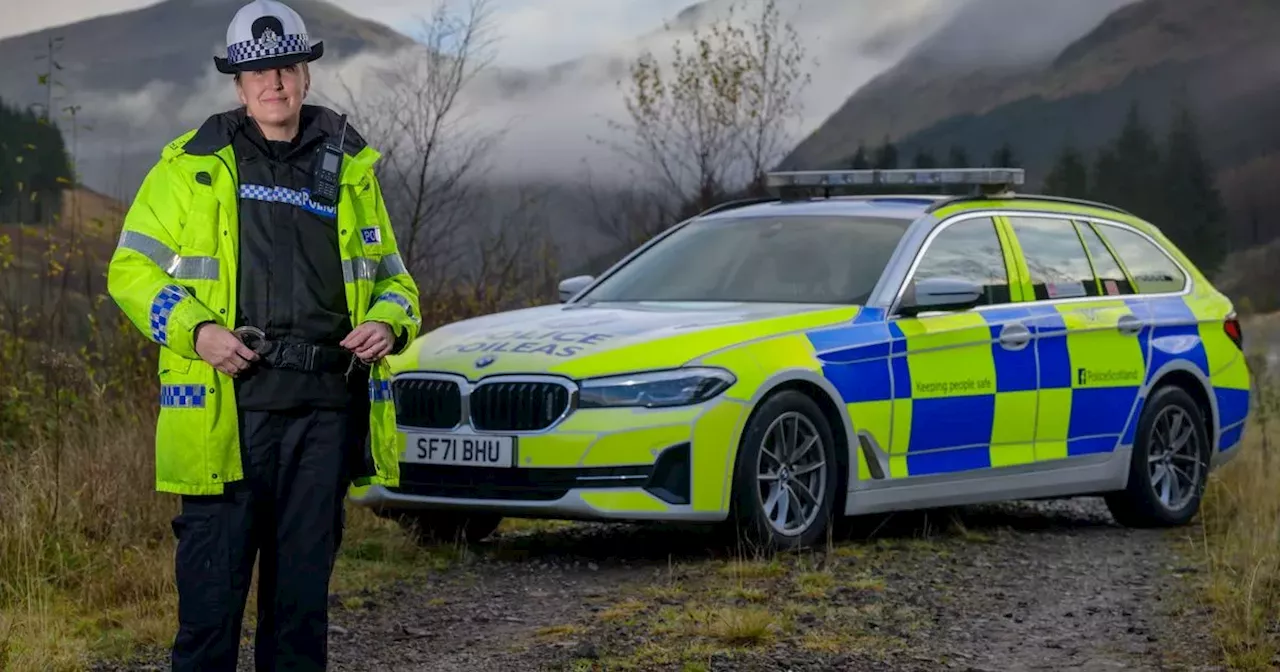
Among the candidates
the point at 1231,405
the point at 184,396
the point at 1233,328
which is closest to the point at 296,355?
the point at 184,396

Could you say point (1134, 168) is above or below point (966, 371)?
above

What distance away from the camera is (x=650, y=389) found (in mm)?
8445

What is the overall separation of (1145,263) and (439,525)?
398cm

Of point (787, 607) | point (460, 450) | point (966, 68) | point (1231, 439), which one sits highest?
point (966, 68)

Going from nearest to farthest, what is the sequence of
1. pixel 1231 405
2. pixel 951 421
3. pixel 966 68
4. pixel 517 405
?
1. pixel 517 405
2. pixel 951 421
3. pixel 1231 405
4. pixel 966 68

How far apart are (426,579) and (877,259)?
8.13 feet

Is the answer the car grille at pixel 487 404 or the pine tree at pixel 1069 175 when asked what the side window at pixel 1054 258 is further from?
the pine tree at pixel 1069 175

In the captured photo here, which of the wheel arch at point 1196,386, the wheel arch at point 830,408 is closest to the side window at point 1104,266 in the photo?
the wheel arch at point 1196,386

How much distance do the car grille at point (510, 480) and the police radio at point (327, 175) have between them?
333 cm

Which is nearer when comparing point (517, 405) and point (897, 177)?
point (517, 405)

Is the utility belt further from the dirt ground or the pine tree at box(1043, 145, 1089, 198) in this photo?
the pine tree at box(1043, 145, 1089, 198)

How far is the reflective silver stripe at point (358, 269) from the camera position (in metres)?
5.22

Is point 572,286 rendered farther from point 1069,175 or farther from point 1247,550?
point 1069,175

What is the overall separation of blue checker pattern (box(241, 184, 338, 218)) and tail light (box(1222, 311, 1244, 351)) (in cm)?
730
